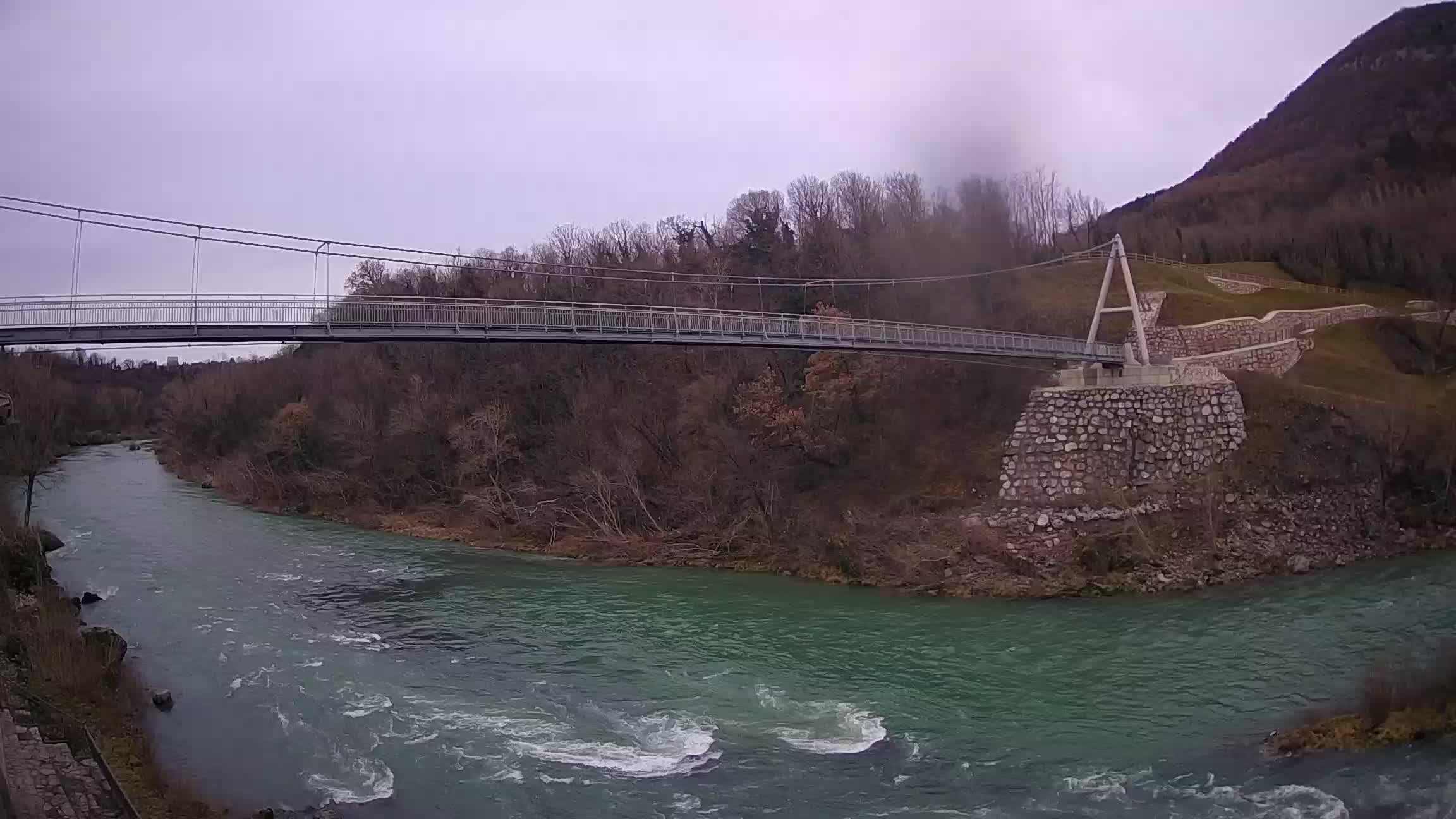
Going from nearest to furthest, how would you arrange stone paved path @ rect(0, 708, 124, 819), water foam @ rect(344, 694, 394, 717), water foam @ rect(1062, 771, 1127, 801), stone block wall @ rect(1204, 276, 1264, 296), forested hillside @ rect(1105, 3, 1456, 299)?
stone paved path @ rect(0, 708, 124, 819) < water foam @ rect(1062, 771, 1127, 801) < water foam @ rect(344, 694, 394, 717) < stone block wall @ rect(1204, 276, 1264, 296) < forested hillside @ rect(1105, 3, 1456, 299)

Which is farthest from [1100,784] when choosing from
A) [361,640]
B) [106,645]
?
[106,645]

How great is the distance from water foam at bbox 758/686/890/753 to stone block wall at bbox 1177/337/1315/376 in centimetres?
1847

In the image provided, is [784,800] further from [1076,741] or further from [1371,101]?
[1371,101]

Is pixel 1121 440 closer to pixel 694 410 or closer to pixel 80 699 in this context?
pixel 694 410

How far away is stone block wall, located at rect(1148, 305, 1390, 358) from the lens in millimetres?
31812

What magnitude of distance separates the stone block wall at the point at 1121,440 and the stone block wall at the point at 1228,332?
5.58 m

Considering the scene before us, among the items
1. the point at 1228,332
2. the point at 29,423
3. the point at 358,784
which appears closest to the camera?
the point at 358,784

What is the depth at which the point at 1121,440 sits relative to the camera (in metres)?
26.0

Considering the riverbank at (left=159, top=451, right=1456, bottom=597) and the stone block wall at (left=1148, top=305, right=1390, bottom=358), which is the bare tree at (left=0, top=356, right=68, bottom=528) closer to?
the riverbank at (left=159, top=451, right=1456, bottom=597)

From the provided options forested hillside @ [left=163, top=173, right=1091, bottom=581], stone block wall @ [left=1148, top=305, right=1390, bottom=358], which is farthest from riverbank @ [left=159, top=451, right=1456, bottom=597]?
stone block wall @ [left=1148, top=305, right=1390, bottom=358]

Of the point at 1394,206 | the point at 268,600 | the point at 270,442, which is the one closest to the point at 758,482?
the point at 268,600

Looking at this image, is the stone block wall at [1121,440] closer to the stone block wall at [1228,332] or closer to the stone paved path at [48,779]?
the stone block wall at [1228,332]

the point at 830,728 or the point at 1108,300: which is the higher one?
the point at 1108,300

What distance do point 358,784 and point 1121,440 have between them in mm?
21708
